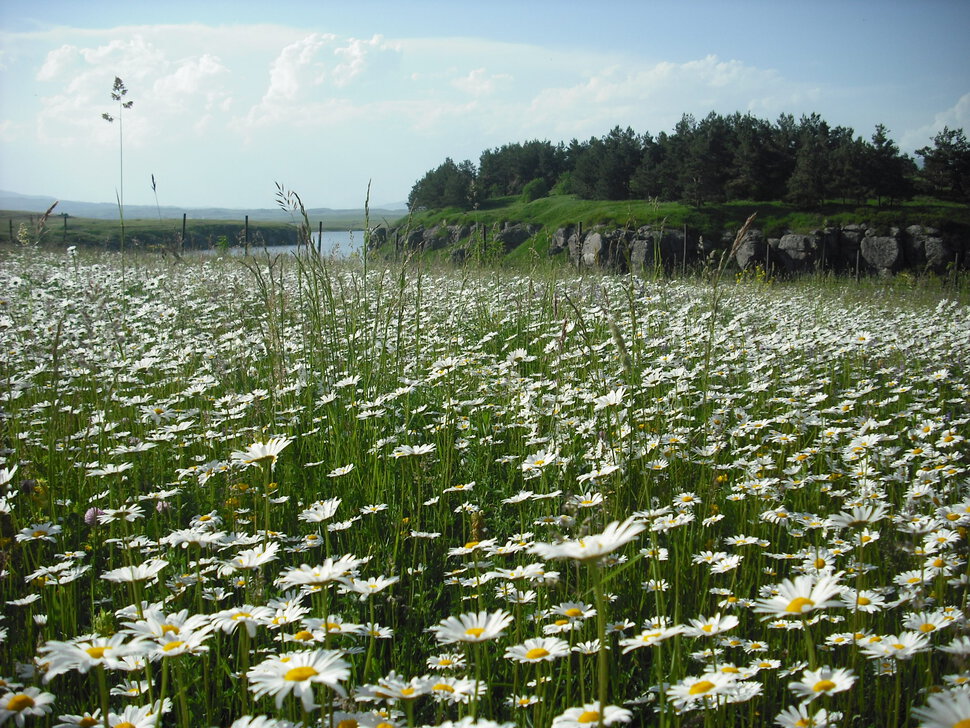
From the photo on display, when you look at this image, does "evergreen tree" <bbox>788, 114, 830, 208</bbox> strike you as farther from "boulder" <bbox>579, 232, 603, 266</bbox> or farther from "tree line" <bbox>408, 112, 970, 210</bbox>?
"boulder" <bbox>579, 232, 603, 266</bbox>

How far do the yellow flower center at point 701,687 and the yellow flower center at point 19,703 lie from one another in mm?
1133

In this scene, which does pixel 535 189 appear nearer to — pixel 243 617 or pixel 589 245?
pixel 589 245

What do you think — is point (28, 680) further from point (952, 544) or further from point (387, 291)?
point (387, 291)

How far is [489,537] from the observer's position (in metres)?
2.56

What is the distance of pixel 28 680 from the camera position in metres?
1.78

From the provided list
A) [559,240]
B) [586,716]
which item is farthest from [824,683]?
[559,240]

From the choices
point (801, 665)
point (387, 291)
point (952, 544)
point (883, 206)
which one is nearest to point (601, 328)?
point (387, 291)

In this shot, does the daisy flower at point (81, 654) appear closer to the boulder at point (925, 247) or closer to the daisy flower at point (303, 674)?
the daisy flower at point (303, 674)

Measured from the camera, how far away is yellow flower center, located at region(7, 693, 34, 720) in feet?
3.59

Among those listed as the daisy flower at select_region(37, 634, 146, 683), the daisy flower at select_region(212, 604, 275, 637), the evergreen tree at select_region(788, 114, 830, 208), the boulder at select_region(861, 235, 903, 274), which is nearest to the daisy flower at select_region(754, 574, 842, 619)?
the daisy flower at select_region(212, 604, 275, 637)

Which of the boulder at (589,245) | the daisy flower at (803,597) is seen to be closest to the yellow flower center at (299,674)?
the daisy flower at (803,597)

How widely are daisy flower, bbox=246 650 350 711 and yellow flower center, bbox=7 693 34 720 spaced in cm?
38

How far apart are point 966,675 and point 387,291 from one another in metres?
6.31

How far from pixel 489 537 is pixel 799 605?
1.50 metres
